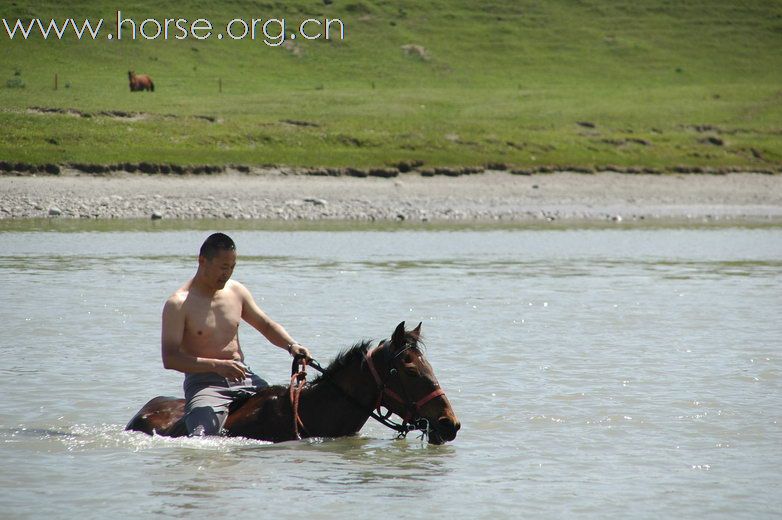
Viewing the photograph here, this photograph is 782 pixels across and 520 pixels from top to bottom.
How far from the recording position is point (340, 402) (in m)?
9.22

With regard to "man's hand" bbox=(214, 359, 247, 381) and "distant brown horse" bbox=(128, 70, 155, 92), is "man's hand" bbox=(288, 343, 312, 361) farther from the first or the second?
"distant brown horse" bbox=(128, 70, 155, 92)

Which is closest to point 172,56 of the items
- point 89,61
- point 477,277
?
point 89,61

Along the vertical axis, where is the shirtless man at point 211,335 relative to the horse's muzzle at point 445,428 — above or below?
above

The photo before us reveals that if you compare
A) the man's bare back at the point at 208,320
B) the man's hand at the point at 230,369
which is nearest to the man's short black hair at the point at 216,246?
the man's bare back at the point at 208,320

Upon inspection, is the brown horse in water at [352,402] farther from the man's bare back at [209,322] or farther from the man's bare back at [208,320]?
the man's bare back at [208,320]

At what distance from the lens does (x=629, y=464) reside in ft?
32.3

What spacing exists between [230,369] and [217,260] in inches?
32.2

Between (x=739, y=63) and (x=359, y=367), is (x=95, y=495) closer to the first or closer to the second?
(x=359, y=367)

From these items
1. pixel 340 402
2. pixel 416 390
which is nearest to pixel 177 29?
pixel 340 402

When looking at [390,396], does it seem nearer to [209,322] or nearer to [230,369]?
[230,369]

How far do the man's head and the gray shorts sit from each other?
2.41 feet

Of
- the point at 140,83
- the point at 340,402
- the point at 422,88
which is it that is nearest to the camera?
the point at 340,402

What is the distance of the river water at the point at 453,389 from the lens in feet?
28.8

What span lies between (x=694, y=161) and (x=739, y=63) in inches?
1978
